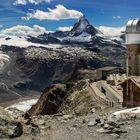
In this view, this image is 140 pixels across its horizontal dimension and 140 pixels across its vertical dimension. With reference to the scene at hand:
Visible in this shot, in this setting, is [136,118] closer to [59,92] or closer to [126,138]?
[126,138]

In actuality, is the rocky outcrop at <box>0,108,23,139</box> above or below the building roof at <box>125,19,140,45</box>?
below

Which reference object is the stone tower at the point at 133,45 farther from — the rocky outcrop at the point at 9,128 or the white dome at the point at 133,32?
the rocky outcrop at the point at 9,128

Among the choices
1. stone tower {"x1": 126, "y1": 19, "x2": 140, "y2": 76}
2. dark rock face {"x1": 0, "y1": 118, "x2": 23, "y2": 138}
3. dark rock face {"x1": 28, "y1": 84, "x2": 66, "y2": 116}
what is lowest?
dark rock face {"x1": 28, "y1": 84, "x2": 66, "y2": 116}

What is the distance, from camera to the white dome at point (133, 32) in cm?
8769

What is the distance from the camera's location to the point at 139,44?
288 feet

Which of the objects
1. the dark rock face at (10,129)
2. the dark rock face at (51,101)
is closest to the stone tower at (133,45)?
the dark rock face at (51,101)

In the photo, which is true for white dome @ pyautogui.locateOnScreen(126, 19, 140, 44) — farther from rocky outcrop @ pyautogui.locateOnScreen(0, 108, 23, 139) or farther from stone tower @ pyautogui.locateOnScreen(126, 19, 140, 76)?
rocky outcrop @ pyautogui.locateOnScreen(0, 108, 23, 139)

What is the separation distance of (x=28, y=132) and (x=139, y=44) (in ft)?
184

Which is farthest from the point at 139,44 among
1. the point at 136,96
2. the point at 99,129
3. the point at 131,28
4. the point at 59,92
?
the point at 99,129

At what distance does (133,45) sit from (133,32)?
7.85 feet

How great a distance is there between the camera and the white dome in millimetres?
87688

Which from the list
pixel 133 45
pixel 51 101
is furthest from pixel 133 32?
pixel 51 101

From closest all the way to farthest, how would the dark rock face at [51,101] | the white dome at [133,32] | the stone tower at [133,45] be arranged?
1. the white dome at [133,32]
2. the stone tower at [133,45]
3. the dark rock face at [51,101]

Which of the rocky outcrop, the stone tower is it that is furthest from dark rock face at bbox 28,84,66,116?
the rocky outcrop
